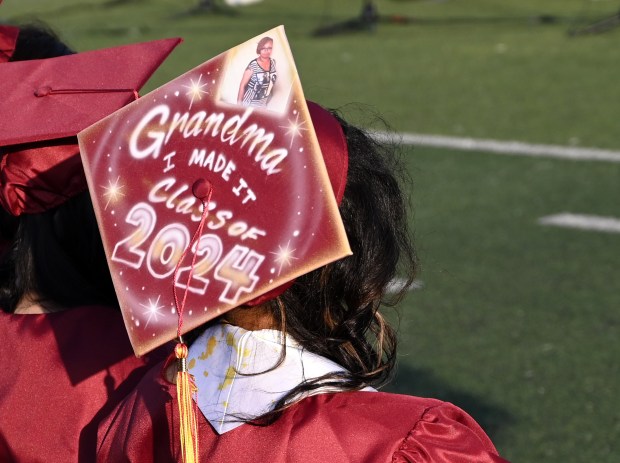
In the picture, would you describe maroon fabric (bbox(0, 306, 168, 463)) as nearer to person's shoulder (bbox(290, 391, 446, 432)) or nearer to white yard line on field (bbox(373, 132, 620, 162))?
person's shoulder (bbox(290, 391, 446, 432))

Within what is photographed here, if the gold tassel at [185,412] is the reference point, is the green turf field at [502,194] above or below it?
below

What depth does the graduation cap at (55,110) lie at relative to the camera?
1760 millimetres

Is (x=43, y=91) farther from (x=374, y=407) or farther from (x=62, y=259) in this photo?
(x=374, y=407)

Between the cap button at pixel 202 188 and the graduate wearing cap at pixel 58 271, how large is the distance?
15.3 inches

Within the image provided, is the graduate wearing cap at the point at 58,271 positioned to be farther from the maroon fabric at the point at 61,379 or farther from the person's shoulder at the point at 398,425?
the person's shoulder at the point at 398,425

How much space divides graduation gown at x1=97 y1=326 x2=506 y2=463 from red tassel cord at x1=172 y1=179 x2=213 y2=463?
0.06 metres


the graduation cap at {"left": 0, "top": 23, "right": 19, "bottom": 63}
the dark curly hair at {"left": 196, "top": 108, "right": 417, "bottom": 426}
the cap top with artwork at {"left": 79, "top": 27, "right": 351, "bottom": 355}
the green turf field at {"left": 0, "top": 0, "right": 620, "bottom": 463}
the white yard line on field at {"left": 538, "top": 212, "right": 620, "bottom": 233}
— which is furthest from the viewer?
the white yard line on field at {"left": 538, "top": 212, "right": 620, "bottom": 233}

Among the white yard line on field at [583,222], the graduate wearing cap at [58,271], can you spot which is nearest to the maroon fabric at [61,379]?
the graduate wearing cap at [58,271]

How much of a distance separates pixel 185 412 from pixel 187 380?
0.04 metres

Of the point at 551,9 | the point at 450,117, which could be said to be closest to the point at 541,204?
the point at 450,117

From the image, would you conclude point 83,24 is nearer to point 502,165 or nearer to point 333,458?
point 502,165

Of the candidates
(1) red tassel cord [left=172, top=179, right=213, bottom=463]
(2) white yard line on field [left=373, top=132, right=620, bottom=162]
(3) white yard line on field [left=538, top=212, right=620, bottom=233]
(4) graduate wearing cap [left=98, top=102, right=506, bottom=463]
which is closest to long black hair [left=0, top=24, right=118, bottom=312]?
(4) graduate wearing cap [left=98, top=102, right=506, bottom=463]

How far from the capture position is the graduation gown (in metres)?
1.43

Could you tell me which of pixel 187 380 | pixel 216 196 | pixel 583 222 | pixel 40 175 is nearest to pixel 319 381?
pixel 187 380
